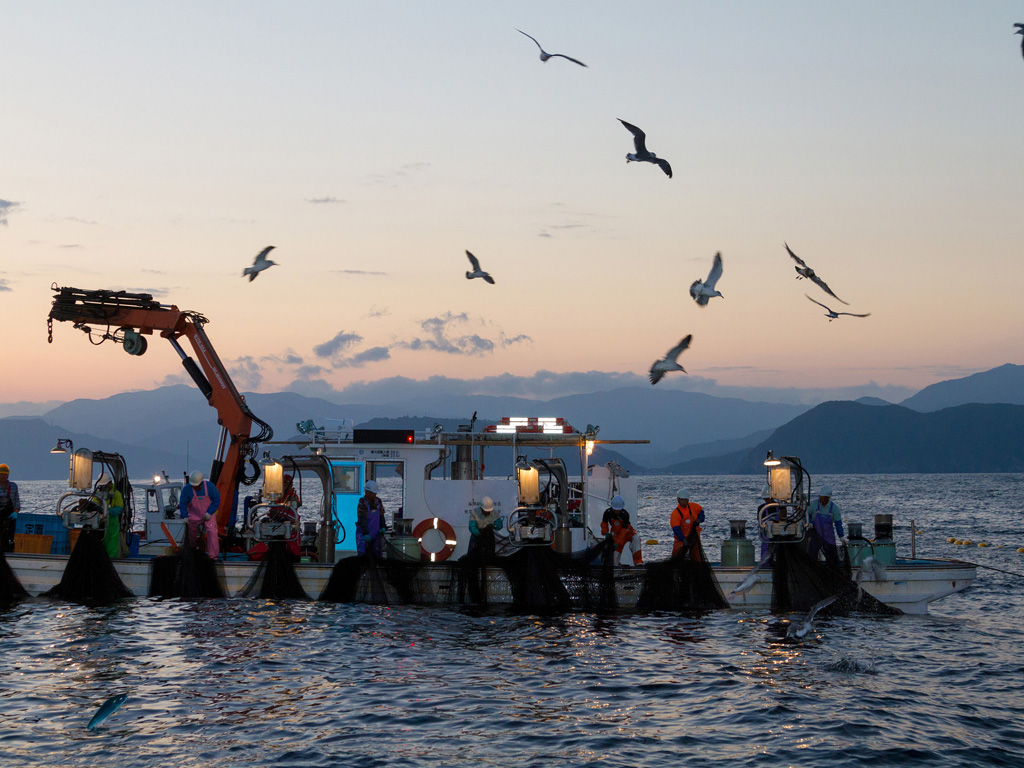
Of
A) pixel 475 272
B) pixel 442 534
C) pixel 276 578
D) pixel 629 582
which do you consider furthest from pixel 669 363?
pixel 276 578

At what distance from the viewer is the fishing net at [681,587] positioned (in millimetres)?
18406

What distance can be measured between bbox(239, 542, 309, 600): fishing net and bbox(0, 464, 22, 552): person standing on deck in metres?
5.87

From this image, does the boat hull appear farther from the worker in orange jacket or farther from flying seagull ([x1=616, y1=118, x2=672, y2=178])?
flying seagull ([x1=616, y1=118, x2=672, y2=178])

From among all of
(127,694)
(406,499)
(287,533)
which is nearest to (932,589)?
(406,499)

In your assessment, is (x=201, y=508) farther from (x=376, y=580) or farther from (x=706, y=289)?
(x=706, y=289)

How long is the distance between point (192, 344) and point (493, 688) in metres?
→ 12.6

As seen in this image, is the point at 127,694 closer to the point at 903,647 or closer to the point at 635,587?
the point at 635,587

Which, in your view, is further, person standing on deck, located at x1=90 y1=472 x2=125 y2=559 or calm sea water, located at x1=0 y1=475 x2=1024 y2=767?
person standing on deck, located at x1=90 y1=472 x2=125 y2=559

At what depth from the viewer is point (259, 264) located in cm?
2094

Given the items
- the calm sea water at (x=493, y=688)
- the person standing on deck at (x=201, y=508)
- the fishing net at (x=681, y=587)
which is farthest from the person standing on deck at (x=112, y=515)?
the fishing net at (x=681, y=587)

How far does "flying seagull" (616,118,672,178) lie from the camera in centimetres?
1784

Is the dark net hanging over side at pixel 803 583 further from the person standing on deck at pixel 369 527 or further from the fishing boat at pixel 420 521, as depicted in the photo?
the person standing on deck at pixel 369 527

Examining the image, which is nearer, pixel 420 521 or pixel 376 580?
pixel 376 580

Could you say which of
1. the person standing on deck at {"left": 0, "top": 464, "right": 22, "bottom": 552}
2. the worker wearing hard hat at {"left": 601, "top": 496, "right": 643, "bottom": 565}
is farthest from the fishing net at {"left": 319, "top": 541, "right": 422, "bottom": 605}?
the person standing on deck at {"left": 0, "top": 464, "right": 22, "bottom": 552}
